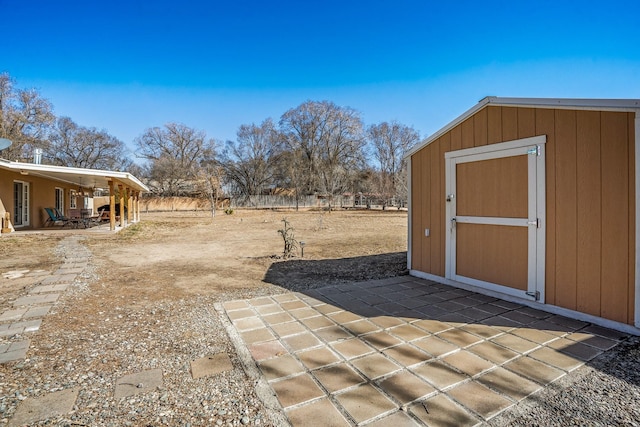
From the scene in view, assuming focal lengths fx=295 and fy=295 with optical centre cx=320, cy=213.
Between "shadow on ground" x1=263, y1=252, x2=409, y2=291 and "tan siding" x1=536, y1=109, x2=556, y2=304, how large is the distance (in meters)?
2.06

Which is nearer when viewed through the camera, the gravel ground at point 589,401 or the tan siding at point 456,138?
the gravel ground at point 589,401

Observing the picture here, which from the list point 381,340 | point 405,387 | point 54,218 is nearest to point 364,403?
point 405,387

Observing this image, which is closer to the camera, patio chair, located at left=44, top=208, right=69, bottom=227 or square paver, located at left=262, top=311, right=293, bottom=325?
square paver, located at left=262, top=311, right=293, bottom=325

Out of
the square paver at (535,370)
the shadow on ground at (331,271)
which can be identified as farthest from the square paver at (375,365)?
the shadow on ground at (331,271)

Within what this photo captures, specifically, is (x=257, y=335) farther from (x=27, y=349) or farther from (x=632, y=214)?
(x=632, y=214)

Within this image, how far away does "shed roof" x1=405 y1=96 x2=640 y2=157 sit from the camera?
2603 millimetres

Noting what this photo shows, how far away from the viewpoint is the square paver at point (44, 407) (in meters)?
1.55

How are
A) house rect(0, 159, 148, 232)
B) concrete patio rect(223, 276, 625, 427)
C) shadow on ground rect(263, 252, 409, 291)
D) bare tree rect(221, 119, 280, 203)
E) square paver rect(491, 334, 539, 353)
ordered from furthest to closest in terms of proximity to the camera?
bare tree rect(221, 119, 280, 203) → house rect(0, 159, 148, 232) → shadow on ground rect(263, 252, 409, 291) → square paver rect(491, 334, 539, 353) → concrete patio rect(223, 276, 625, 427)

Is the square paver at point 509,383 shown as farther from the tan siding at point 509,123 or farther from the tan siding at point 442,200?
the tan siding at point 509,123

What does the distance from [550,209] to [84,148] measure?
41157 millimetres

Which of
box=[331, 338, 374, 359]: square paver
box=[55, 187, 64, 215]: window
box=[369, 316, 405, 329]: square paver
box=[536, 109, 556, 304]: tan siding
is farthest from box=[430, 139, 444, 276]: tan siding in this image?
box=[55, 187, 64, 215]: window

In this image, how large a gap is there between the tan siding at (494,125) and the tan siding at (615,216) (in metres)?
0.98

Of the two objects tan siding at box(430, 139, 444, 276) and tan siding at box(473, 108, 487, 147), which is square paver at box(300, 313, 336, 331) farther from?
tan siding at box(473, 108, 487, 147)

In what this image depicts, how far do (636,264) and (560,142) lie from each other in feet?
4.27
